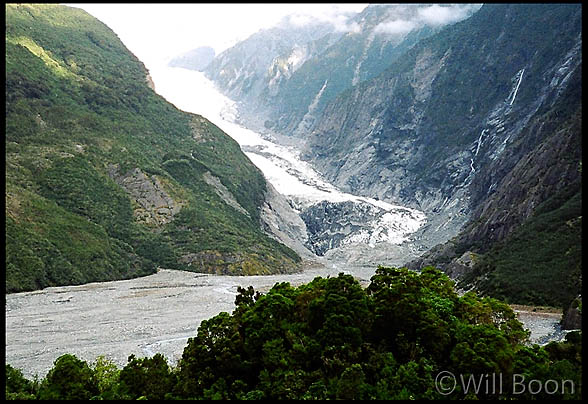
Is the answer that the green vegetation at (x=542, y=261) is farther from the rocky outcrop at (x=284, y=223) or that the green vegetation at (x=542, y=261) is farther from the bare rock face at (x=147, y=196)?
the rocky outcrop at (x=284, y=223)

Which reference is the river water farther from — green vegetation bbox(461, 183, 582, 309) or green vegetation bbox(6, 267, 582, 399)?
green vegetation bbox(6, 267, 582, 399)

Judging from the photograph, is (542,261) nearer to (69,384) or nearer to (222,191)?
(69,384)

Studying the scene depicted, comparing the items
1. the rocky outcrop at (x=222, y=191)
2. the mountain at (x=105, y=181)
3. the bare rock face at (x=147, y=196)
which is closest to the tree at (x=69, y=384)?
the mountain at (x=105, y=181)

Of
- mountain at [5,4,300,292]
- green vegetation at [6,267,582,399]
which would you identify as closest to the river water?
mountain at [5,4,300,292]

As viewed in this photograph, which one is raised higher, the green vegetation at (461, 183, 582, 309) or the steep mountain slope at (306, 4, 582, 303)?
the steep mountain slope at (306, 4, 582, 303)

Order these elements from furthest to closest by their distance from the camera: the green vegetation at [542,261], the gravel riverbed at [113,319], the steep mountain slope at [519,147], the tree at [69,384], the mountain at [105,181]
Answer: the steep mountain slope at [519,147], the mountain at [105,181], the green vegetation at [542,261], the gravel riverbed at [113,319], the tree at [69,384]

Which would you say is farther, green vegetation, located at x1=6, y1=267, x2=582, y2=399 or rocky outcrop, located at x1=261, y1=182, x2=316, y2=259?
rocky outcrop, located at x1=261, y1=182, x2=316, y2=259

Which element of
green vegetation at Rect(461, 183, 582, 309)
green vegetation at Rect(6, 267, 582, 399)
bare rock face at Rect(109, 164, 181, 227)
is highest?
bare rock face at Rect(109, 164, 181, 227)
